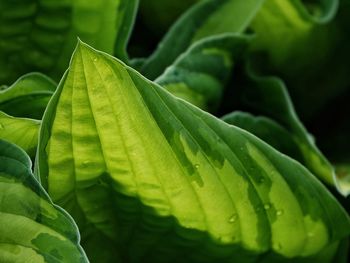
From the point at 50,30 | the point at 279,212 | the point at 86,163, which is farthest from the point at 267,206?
the point at 50,30

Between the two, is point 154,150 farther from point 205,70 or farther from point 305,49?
point 305,49

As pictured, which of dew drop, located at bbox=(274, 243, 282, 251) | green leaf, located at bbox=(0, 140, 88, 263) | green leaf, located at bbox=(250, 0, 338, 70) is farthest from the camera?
green leaf, located at bbox=(250, 0, 338, 70)

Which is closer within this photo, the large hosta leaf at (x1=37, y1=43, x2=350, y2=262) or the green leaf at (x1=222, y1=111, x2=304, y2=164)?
the large hosta leaf at (x1=37, y1=43, x2=350, y2=262)

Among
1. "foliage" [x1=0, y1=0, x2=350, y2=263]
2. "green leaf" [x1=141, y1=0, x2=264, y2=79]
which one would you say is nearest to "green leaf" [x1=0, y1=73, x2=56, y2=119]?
"foliage" [x1=0, y1=0, x2=350, y2=263]

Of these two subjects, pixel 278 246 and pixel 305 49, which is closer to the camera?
pixel 278 246

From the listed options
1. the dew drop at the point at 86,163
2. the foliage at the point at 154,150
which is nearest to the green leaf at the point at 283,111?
the foliage at the point at 154,150

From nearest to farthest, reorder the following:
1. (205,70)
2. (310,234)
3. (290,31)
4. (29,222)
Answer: (29,222), (310,234), (205,70), (290,31)

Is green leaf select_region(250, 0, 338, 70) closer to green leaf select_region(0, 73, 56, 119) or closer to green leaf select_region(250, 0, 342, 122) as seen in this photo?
green leaf select_region(250, 0, 342, 122)
